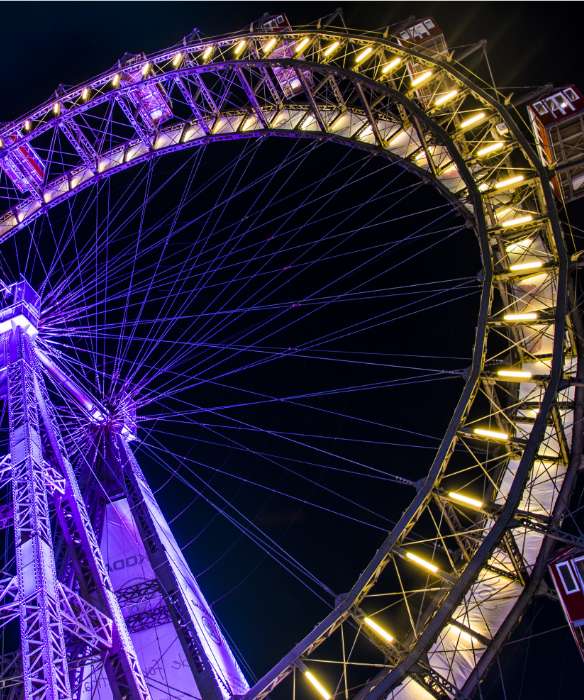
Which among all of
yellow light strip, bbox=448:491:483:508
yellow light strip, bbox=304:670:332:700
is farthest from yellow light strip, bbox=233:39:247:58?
yellow light strip, bbox=304:670:332:700

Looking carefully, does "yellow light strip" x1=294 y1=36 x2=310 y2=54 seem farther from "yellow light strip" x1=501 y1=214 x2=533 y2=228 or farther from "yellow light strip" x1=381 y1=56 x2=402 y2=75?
"yellow light strip" x1=501 y1=214 x2=533 y2=228

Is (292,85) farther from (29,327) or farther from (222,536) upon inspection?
(222,536)

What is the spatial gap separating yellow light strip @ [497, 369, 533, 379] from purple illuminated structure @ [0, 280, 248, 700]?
933cm

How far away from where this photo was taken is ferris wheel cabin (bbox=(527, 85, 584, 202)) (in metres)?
17.0

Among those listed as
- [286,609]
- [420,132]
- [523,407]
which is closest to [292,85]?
[420,132]

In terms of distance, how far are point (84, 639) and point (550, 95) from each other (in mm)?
16618

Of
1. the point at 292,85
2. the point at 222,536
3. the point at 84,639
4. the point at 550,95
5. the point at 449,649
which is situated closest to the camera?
the point at 84,639

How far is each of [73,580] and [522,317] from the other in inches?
527

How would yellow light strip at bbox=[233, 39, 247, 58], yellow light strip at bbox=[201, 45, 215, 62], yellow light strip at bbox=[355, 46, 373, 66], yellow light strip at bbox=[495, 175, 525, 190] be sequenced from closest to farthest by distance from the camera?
yellow light strip at bbox=[495, 175, 525, 190], yellow light strip at bbox=[355, 46, 373, 66], yellow light strip at bbox=[233, 39, 247, 58], yellow light strip at bbox=[201, 45, 215, 62]

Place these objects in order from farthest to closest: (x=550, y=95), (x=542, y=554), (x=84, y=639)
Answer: (x=550, y=95) → (x=542, y=554) → (x=84, y=639)

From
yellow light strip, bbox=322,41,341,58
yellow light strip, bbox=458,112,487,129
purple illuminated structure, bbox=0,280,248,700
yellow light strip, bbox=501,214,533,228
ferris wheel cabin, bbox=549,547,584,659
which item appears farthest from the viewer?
yellow light strip, bbox=322,41,341,58

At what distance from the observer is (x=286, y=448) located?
29844 millimetres

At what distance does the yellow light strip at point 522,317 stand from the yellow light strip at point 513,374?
119cm

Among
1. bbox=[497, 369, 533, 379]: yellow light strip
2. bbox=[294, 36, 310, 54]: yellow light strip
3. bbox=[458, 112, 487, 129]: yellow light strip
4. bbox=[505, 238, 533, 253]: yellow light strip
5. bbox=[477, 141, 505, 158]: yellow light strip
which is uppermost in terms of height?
bbox=[294, 36, 310, 54]: yellow light strip
